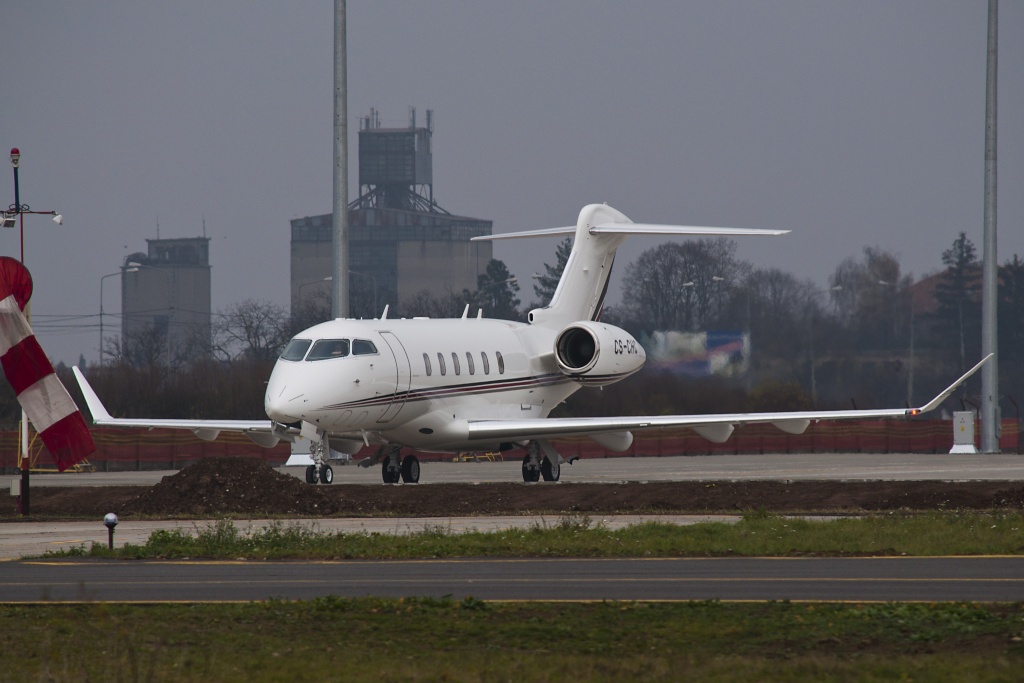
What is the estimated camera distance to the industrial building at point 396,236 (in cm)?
13450

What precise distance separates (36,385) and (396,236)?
13255 centimetres

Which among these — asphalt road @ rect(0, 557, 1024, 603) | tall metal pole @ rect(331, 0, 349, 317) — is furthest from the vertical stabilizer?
asphalt road @ rect(0, 557, 1024, 603)

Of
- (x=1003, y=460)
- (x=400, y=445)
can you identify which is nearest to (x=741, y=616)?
(x=400, y=445)

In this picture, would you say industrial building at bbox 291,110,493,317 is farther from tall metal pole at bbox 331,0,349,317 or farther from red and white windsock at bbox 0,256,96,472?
red and white windsock at bbox 0,256,96,472

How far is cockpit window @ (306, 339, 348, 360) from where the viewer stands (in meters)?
28.1

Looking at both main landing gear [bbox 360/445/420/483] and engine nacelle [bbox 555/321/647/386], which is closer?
main landing gear [bbox 360/445/420/483]

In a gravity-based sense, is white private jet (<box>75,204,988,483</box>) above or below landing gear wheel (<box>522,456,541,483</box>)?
above

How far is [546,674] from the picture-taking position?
9.03 m

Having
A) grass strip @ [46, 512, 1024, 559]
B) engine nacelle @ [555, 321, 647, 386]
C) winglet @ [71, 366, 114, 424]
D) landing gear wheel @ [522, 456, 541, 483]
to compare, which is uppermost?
engine nacelle @ [555, 321, 647, 386]

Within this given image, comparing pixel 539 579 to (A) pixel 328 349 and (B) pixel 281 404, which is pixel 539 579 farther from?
(A) pixel 328 349

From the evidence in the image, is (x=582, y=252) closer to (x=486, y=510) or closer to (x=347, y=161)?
(x=347, y=161)

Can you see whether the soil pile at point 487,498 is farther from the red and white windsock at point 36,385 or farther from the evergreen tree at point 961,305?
the evergreen tree at point 961,305

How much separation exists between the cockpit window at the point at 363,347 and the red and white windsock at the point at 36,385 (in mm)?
16546

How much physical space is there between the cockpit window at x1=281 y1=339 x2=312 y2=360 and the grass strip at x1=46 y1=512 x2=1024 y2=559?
9946 mm
